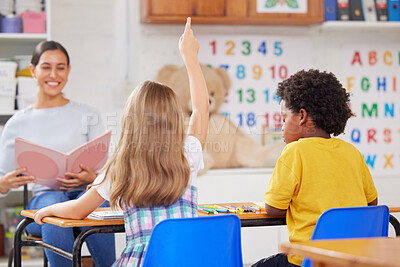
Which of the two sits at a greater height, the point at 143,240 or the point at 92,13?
the point at 92,13

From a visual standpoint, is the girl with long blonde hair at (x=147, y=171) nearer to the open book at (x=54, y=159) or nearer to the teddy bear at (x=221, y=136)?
the open book at (x=54, y=159)

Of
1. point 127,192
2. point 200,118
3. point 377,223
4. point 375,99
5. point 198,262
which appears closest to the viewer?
point 198,262

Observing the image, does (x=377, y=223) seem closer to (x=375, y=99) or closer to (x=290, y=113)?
(x=290, y=113)

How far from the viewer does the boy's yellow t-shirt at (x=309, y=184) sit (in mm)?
1750

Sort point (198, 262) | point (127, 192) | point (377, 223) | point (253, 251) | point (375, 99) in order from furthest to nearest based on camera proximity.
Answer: point (375, 99) → point (253, 251) → point (377, 223) → point (127, 192) → point (198, 262)

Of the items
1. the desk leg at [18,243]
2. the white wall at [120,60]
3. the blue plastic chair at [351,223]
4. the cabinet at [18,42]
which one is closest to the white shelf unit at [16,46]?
the cabinet at [18,42]

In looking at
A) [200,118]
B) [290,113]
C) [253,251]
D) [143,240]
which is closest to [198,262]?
[143,240]

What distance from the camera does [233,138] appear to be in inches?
145

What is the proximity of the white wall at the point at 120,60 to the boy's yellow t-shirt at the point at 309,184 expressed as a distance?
1.69 meters

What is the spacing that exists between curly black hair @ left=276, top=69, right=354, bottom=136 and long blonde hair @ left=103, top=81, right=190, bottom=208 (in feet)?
1.55

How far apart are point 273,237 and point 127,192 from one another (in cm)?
210

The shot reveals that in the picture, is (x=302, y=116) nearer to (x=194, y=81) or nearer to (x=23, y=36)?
(x=194, y=81)

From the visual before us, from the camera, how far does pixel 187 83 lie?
11.7 feet

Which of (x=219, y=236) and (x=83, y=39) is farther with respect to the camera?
(x=83, y=39)
